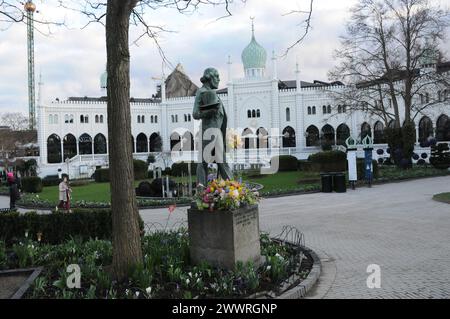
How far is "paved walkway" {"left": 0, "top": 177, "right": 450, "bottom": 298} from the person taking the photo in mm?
7129

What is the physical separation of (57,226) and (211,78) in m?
5.70

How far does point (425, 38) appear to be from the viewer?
120 feet

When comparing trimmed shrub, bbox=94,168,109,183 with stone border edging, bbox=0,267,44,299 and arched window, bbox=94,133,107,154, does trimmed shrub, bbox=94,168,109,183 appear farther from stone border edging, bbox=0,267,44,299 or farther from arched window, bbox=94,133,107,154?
stone border edging, bbox=0,267,44,299

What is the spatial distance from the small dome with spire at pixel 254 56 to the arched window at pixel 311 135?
13.0 metres

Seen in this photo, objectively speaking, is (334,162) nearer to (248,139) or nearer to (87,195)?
(87,195)

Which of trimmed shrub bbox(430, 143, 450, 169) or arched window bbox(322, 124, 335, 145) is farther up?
arched window bbox(322, 124, 335, 145)

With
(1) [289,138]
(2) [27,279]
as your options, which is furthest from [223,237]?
(1) [289,138]

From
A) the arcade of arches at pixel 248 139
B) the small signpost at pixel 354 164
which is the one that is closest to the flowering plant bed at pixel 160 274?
the small signpost at pixel 354 164

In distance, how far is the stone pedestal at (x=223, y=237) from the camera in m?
7.46

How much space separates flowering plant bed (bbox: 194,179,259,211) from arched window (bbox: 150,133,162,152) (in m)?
68.1

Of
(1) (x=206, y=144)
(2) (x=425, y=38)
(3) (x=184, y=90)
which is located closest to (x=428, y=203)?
(1) (x=206, y=144)

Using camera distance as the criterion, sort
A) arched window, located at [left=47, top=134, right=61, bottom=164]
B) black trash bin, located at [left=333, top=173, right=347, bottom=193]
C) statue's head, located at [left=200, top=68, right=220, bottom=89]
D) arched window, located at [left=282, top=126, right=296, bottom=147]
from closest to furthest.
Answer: statue's head, located at [left=200, top=68, right=220, bottom=89], black trash bin, located at [left=333, top=173, right=347, bottom=193], arched window, located at [left=47, top=134, right=61, bottom=164], arched window, located at [left=282, top=126, right=296, bottom=147]

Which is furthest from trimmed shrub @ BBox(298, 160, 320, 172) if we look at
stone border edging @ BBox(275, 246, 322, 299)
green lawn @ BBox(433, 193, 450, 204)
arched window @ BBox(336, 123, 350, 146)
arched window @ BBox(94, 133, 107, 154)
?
arched window @ BBox(94, 133, 107, 154)

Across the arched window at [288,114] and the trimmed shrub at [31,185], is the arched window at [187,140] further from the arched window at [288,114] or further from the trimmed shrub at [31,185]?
the trimmed shrub at [31,185]
